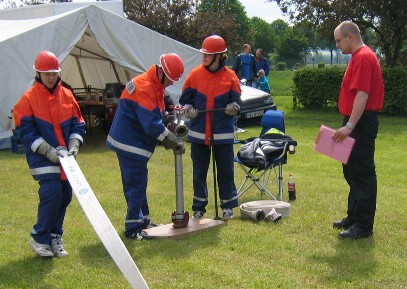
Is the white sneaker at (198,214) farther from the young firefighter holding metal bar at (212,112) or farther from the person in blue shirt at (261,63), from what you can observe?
the person in blue shirt at (261,63)

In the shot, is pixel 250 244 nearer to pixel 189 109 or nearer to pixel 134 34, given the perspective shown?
pixel 189 109

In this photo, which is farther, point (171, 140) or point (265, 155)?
point (265, 155)

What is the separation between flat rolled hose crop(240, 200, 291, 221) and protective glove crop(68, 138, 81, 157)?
2.25m

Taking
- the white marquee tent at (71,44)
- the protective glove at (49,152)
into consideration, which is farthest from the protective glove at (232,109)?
the white marquee tent at (71,44)

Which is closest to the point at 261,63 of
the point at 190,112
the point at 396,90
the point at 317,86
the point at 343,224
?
the point at 317,86

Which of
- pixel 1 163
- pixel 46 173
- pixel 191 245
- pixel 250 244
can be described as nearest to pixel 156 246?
pixel 191 245

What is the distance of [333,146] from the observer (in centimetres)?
583

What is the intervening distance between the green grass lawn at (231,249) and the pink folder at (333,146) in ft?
2.80

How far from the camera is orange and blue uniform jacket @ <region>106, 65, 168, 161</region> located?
586 centimetres

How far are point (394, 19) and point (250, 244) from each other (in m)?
15.5

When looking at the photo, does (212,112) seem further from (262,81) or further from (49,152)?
(262,81)

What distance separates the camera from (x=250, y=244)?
596cm

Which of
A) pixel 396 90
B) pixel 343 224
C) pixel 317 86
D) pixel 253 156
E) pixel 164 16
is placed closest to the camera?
pixel 343 224

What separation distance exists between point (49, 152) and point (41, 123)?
11.5 inches
